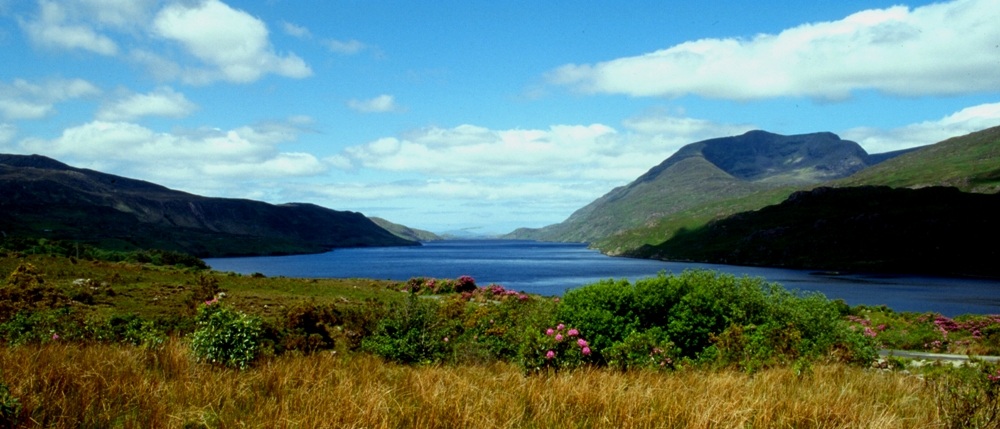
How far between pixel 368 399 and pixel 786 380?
6.25 m

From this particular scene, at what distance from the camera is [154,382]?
6930 mm

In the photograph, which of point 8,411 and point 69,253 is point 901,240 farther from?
point 8,411

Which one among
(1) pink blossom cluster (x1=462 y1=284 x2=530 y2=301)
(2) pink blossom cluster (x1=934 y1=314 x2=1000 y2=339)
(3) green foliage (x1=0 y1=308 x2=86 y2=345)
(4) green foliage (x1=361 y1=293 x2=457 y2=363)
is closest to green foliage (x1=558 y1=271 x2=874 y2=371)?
(4) green foliage (x1=361 y1=293 x2=457 y2=363)

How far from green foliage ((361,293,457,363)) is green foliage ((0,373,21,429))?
35.6ft

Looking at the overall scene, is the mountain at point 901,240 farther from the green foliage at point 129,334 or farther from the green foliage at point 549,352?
the green foliage at point 129,334

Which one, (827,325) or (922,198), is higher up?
(922,198)

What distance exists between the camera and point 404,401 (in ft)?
21.5

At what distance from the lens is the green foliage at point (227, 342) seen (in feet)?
34.8

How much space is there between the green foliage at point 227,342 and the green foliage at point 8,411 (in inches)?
203

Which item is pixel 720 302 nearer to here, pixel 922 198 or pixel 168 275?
pixel 168 275

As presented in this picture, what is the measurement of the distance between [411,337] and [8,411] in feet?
39.7

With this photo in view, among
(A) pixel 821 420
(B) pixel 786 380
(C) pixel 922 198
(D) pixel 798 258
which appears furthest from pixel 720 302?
(C) pixel 922 198

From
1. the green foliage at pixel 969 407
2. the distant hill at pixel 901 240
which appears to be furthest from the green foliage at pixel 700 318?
the distant hill at pixel 901 240

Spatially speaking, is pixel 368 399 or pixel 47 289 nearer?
pixel 368 399
